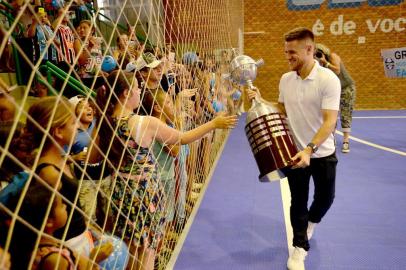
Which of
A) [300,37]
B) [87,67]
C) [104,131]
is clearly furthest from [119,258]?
[87,67]

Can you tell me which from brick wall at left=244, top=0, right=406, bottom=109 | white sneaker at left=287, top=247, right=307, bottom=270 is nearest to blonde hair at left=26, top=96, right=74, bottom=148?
white sneaker at left=287, top=247, right=307, bottom=270

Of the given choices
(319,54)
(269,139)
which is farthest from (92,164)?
(319,54)

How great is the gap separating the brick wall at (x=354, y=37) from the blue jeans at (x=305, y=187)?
601 cm

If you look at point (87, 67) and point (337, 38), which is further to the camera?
point (337, 38)

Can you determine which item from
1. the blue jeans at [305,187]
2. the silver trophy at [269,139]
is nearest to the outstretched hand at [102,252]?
the silver trophy at [269,139]

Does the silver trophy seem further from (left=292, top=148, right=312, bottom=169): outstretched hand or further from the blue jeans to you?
the blue jeans

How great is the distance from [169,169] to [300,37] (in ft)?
3.29

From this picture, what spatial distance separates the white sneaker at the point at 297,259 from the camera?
1976 mm

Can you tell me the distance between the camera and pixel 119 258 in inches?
52.6

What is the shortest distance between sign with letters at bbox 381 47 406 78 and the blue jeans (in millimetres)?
6416

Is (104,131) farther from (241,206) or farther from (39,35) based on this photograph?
(241,206)

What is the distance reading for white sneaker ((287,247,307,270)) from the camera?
1976mm

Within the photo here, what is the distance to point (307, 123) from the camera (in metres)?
1.92

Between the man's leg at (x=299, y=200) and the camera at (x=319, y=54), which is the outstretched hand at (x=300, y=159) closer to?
the man's leg at (x=299, y=200)
